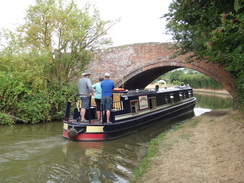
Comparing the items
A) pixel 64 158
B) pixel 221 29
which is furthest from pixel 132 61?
pixel 221 29

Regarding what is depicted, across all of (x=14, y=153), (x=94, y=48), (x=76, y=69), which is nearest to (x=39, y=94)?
(x=76, y=69)

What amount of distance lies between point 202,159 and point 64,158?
283 centimetres

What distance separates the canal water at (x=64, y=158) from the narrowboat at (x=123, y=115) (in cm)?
27

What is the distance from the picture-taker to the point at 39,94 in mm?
9609

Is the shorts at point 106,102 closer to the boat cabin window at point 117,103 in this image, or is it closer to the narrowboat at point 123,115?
the narrowboat at point 123,115

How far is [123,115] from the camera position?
24.8 ft

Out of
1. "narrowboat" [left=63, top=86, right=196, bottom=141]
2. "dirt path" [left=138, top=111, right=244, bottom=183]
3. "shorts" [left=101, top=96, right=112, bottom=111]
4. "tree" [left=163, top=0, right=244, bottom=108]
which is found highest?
"tree" [left=163, top=0, right=244, bottom=108]

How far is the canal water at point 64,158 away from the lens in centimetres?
412

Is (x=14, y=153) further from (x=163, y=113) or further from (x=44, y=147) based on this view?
(x=163, y=113)

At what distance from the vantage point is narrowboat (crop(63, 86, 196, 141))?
6578 mm

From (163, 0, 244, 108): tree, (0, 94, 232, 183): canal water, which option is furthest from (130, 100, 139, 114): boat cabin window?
(163, 0, 244, 108): tree

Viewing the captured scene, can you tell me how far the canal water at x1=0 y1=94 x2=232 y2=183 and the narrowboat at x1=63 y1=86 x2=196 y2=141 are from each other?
0.88 feet

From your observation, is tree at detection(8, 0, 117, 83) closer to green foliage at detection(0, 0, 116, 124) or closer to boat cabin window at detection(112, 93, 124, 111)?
green foliage at detection(0, 0, 116, 124)

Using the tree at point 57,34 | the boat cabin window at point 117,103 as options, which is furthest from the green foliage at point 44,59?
the boat cabin window at point 117,103
